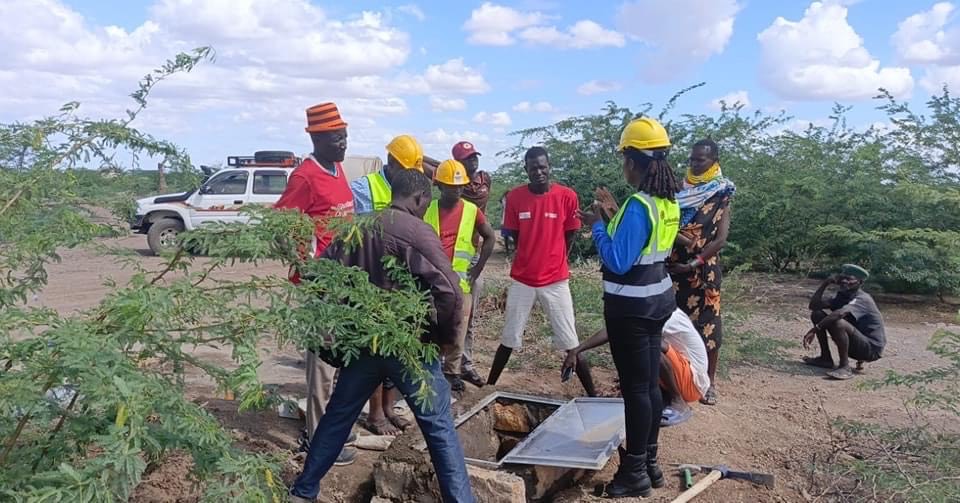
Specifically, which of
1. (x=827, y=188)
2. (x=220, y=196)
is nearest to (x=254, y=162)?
(x=220, y=196)

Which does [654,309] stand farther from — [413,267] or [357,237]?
[357,237]

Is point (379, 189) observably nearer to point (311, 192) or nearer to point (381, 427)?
point (311, 192)

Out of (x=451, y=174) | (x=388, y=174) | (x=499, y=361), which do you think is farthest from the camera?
(x=499, y=361)

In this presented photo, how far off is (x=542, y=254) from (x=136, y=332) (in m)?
3.41

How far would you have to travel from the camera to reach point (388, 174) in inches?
187

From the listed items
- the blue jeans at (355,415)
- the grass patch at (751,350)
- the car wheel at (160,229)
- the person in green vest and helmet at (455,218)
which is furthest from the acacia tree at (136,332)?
the car wheel at (160,229)

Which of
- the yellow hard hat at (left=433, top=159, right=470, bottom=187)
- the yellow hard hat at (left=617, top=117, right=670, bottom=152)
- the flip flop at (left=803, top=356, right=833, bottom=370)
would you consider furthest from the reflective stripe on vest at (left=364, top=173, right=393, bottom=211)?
the flip flop at (left=803, top=356, right=833, bottom=370)

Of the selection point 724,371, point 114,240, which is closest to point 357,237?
point 114,240

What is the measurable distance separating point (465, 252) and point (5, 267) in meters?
3.11

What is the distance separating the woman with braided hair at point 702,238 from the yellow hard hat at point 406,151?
1880 mm

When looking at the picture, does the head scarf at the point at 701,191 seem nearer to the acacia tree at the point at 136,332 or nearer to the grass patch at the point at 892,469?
the grass patch at the point at 892,469

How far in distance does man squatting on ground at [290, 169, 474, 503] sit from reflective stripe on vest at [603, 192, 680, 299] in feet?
3.05

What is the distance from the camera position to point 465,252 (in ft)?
17.6

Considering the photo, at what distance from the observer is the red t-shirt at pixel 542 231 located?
5.43 metres
